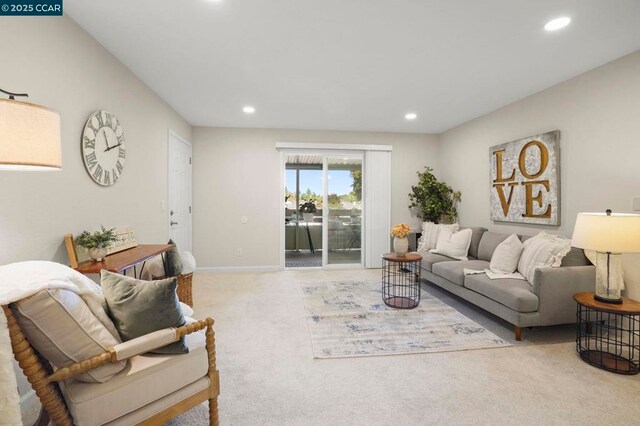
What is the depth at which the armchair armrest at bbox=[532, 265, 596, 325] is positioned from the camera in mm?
2689

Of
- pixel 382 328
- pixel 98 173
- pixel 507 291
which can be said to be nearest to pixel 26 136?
pixel 98 173

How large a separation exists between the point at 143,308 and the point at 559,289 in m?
3.20

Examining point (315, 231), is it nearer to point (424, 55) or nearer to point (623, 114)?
point (424, 55)

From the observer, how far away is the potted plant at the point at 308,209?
6.66 meters

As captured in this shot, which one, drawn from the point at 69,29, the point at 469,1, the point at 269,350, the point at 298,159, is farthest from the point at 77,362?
the point at 298,159

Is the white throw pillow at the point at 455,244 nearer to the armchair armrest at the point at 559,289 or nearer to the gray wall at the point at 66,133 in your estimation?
the armchair armrest at the point at 559,289

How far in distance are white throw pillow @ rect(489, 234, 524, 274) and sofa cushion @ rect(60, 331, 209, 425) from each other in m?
3.11

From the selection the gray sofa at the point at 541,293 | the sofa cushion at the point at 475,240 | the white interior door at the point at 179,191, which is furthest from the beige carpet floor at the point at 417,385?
the white interior door at the point at 179,191

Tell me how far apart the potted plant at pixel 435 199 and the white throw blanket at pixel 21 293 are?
16.4 feet

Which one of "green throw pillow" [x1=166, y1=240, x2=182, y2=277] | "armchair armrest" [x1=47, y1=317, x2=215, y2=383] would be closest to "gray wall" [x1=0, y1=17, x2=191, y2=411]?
"green throw pillow" [x1=166, y1=240, x2=182, y2=277]

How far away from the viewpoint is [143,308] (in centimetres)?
145

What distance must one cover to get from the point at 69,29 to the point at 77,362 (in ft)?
7.46

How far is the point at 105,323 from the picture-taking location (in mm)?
1407

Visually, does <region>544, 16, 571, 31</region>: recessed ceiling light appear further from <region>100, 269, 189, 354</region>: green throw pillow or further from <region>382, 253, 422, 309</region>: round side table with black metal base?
<region>100, 269, 189, 354</region>: green throw pillow
